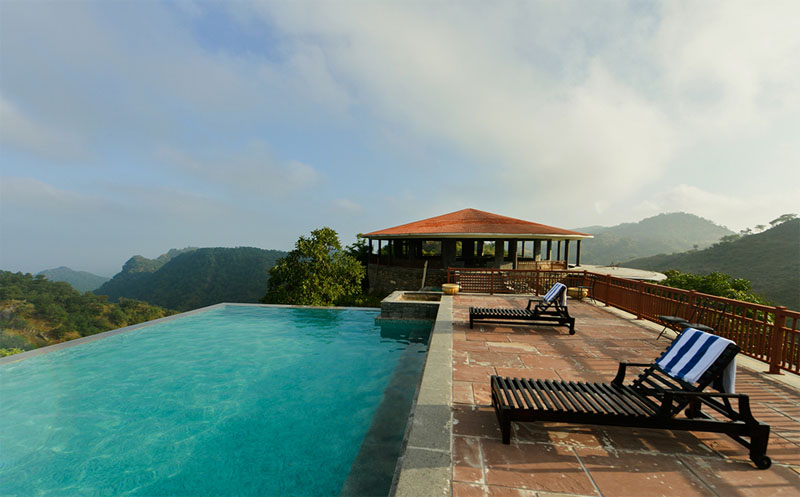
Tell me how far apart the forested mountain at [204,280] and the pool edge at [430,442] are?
64.9 m

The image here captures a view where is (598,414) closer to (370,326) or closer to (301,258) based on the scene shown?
(370,326)

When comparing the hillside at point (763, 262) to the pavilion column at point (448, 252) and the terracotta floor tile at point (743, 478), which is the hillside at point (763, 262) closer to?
the pavilion column at point (448, 252)

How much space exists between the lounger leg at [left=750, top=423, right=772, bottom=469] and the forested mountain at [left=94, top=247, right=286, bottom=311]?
2650 inches

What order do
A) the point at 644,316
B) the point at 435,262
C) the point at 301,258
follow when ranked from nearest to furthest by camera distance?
the point at 644,316, the point at 301,258, the point at 435,262

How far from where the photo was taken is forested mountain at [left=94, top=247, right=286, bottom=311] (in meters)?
66.9

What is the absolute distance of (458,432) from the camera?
3061 millimetres

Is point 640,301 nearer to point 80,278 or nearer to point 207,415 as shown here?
point 207,415

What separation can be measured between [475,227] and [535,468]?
740 inches

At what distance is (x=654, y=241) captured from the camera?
14988 centimetres

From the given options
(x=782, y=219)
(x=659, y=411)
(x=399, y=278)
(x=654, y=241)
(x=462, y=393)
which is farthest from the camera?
(x=654, y=241)

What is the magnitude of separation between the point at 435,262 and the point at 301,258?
8952mm

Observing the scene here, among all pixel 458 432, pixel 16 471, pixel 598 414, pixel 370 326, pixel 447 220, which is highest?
pixel 447 220

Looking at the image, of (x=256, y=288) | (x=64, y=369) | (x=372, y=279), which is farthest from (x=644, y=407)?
(x=256, y=288)

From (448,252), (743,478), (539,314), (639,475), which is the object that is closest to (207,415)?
(639,475)
